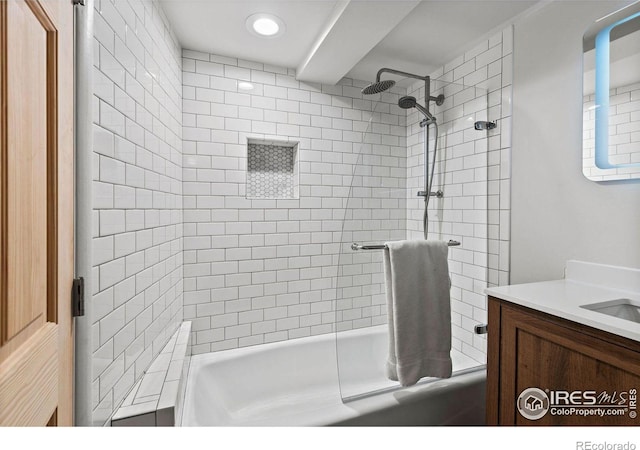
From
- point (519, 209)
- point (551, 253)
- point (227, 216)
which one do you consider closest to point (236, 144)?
point (227, 216)

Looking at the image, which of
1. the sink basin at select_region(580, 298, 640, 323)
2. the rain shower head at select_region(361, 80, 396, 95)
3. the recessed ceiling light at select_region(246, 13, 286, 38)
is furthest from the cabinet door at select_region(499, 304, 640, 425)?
the recessed ceiling light at select_region(246, 13, 286, 38)

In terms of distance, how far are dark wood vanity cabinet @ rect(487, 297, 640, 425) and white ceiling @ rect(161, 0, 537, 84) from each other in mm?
1410

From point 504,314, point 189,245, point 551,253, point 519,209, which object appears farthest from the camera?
point 189,245

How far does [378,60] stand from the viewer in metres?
2.01

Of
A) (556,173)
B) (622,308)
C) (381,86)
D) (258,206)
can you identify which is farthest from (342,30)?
(622,308)

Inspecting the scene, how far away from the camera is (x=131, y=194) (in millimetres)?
1139

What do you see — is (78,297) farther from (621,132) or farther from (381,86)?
(621,132)

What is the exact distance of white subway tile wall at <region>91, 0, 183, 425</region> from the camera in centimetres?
93

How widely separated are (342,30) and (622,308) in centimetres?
169

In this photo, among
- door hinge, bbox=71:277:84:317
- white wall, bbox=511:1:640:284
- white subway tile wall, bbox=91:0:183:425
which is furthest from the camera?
white wall, bbox=511:1:640:284

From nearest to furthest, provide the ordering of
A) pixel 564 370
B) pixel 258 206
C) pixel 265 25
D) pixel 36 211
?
pixel 36 211 → pixel 564 370 → pixel 265 25 → pixel 258 206

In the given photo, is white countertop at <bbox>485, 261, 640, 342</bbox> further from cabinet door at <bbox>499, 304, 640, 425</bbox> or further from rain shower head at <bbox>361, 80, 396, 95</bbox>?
rain shower head at <bbox>361, 80, 396, 95</bbox>

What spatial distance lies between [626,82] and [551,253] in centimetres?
75

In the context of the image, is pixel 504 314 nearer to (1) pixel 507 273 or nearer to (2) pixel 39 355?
(1) pixel 507 273
